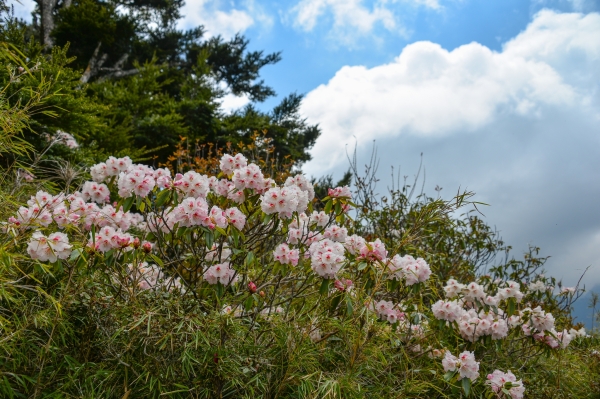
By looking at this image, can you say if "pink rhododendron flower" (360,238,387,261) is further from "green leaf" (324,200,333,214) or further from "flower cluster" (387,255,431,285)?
"green leaf" (324,200,333,214)

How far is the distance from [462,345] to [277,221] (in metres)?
1.80

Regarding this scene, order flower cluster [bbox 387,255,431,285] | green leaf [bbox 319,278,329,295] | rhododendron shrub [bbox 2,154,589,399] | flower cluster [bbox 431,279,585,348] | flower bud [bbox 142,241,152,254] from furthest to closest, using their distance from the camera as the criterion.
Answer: flower cluster [bbox 431,279,585,348] < flower cluster [bbox 387,255,431,285] < green leaf [bbox 319,278,329,295] < flower bud [bbox 142,241,152,254] < rhododendron shrub [bbox 2,154,589,399]

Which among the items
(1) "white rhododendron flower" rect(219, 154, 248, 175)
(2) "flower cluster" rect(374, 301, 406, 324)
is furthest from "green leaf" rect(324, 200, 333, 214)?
(2) "flower cluster" rect(374, 301, 406, 324)

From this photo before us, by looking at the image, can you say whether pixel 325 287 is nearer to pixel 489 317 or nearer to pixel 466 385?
pixel 466 385

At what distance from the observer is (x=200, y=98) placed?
1087 cm

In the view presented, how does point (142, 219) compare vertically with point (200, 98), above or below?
below

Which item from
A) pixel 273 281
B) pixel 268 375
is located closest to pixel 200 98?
pixel 273 281

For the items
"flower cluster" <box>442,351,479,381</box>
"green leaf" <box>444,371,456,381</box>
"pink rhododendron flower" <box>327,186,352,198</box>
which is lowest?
"green leaf" <box>444,371,456,381</box>

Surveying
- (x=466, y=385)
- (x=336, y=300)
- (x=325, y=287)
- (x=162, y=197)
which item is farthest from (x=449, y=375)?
(x=162, y=197)

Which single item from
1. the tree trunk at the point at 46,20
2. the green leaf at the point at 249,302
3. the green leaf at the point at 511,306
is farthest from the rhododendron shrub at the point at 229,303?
the tree trunk at the point at 46,20

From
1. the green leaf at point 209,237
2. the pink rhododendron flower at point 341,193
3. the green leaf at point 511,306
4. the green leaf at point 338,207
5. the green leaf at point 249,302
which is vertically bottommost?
the green leaf at point 249,302

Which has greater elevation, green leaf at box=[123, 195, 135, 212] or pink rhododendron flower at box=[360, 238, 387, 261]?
pink rhododendron flower at box=[360, 238, 387, 261]

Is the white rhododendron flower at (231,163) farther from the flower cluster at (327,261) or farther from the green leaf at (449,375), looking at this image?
the green leaf at (449,375)

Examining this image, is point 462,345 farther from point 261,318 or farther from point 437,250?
point 437,250
